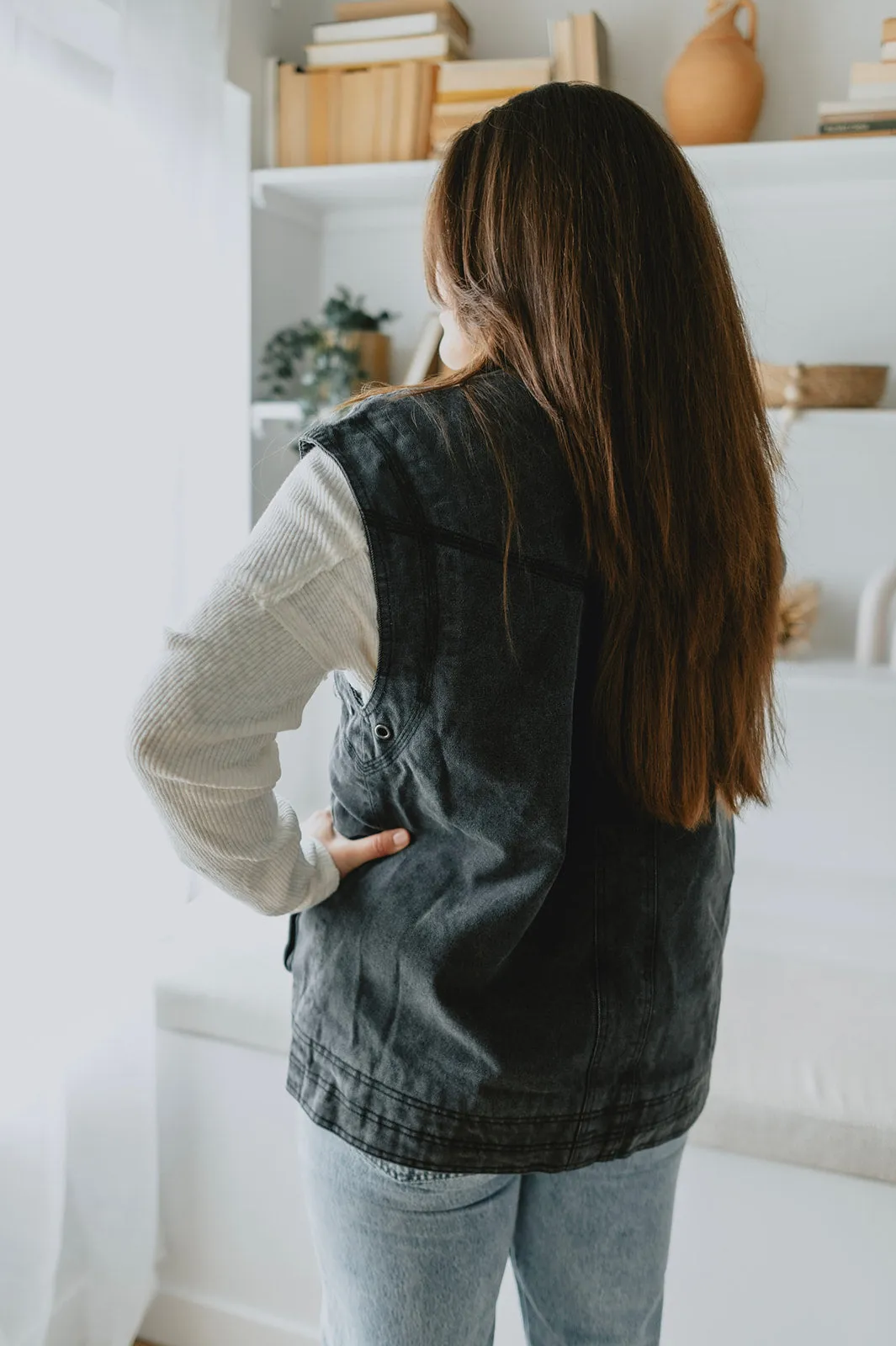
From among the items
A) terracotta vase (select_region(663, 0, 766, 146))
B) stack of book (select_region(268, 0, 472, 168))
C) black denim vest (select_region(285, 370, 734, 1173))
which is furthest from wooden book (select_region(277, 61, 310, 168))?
black denim vest (select_region(285, 370, 734, 1173))

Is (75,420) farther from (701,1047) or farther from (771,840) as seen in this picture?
(771,840)

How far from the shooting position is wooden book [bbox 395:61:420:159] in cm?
188

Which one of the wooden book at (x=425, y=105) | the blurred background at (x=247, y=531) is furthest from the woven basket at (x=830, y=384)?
the wooden book at (x=425, y=105)

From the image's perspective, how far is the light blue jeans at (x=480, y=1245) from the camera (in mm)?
840

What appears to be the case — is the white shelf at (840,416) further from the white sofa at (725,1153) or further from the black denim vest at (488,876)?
the black denim vest at (488,876)

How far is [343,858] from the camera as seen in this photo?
856 mm

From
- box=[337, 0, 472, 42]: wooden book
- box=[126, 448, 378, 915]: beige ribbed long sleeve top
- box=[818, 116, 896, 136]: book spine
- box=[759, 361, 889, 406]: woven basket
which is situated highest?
box=[337, 0, 472, 42]: wooden book

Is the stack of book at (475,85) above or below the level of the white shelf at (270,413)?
above

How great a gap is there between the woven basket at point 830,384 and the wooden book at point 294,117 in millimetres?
906

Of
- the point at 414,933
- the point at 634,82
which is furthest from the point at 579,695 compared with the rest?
the point at 634,82

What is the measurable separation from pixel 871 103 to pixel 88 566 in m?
1.34

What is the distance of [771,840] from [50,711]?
1387 mm

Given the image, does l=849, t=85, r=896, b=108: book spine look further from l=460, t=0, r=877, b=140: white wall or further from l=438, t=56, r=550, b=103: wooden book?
l=438, t=56, r=550, b=103: wooden book

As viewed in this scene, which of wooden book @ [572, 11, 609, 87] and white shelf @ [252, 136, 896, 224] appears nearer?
white shelf @ [252, 136, 896, 224]
